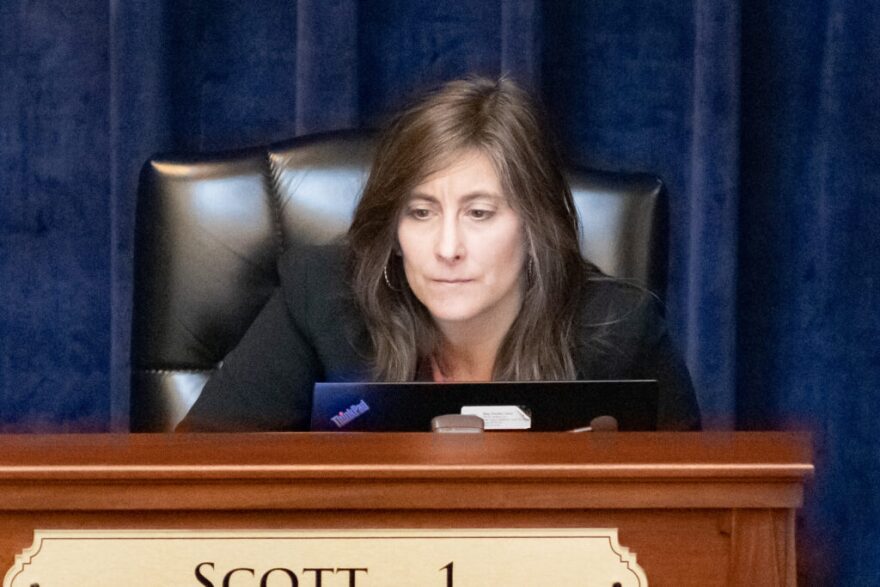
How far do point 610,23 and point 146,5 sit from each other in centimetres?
79

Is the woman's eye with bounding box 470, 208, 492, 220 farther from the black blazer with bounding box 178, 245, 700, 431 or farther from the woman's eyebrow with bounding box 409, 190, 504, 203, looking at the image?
the black blazer with bounding box 178, 245, 700, 431

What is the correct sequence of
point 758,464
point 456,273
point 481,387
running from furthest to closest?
1. point 456,273
2. point 481,387
3. point 758,464

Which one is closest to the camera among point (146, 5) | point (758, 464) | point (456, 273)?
point (758, 464)

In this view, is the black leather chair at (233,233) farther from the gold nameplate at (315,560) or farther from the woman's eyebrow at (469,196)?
the gold nameplate at (315,560)

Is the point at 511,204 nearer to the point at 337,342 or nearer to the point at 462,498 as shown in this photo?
the point at 337,342

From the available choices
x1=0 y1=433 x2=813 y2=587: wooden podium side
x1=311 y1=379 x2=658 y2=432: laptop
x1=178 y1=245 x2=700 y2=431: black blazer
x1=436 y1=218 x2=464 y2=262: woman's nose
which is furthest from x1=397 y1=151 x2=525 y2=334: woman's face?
x1=0 y1=433 x2=813 y2=587: wooden podium side

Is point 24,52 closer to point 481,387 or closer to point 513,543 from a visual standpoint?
point 481,387

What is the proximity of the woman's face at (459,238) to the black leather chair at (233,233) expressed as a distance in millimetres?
150

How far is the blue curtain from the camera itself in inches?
82.4

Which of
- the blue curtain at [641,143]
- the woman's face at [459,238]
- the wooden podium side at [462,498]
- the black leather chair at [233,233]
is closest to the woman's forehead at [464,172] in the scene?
the woman's face at [459,238]

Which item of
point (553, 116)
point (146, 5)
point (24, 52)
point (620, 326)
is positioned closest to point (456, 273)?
point (620, 326)

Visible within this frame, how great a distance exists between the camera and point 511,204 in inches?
61.9

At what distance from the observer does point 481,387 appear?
1037 millimetres

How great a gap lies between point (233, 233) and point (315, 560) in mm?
950
